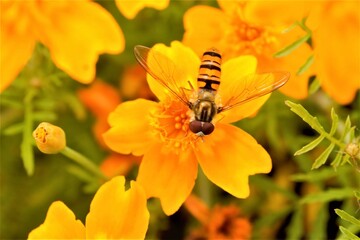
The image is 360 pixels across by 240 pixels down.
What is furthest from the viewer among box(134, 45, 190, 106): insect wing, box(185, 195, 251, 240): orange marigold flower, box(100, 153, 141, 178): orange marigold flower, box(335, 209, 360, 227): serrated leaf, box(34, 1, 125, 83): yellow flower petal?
box(100, 153, 141, 178): orange marigold flower

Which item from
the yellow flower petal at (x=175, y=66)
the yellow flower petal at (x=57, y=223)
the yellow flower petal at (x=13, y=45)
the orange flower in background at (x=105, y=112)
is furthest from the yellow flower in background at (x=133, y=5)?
the orange flower in background at (x=105, y=112)

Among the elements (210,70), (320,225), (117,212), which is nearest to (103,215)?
(117,212)

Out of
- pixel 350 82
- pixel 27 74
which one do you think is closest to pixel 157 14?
pixel 27 74

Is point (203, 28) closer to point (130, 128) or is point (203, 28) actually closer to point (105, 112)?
point (130, 128)

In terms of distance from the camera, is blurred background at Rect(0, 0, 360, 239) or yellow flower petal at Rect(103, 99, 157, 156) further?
blurred background at Rect(0, 0, 360, 239)

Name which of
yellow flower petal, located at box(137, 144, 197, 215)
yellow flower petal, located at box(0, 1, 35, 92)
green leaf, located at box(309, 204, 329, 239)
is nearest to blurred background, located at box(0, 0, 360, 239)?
green leaf, located at box(309, 204, 329, 239)

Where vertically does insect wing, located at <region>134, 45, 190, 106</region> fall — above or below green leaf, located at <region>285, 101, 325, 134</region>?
below

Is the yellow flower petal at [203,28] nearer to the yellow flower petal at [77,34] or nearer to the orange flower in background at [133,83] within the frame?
the yellow flower petal at [77,34]

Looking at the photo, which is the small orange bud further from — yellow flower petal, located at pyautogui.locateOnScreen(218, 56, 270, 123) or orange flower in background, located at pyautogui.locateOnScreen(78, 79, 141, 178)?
orange flower in background, located at pyautogui.locateOnScreen(78, 79, 141, 178)
